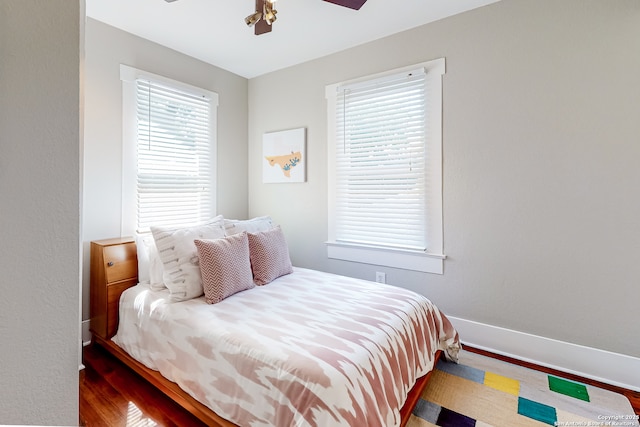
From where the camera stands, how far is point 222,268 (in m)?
2.06

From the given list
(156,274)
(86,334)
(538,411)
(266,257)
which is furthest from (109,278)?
(538,411)

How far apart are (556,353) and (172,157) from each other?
3677mm

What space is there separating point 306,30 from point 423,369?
282 centimetres

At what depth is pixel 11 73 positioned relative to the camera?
531 mm

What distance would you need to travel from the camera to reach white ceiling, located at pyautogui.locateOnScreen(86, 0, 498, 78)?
2346 mm

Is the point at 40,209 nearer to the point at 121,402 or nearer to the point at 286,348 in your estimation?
the point at 286,348

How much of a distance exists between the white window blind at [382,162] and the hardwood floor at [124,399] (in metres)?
1.41

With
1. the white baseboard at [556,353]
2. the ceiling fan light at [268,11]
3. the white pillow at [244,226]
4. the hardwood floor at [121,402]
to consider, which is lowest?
the hardwood floor at [121,402]

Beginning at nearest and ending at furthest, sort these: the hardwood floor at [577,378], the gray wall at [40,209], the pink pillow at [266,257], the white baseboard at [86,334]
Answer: the gray wall at [40,209], the hardwood floor at [577,378], the pink pillow at [266,257], the white baseboard at [86,334]

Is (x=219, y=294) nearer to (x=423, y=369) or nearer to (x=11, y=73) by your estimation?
(x=423, y=369)

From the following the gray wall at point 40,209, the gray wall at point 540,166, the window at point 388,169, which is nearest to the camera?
the gray wall at point 40,209

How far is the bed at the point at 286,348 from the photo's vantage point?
4.21 feet

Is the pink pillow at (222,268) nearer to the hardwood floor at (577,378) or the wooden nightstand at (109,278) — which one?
the wooden nightstand at (109,278)

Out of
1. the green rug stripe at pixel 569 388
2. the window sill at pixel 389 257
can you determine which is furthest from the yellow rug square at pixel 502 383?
the window sill at pixel 389 257
